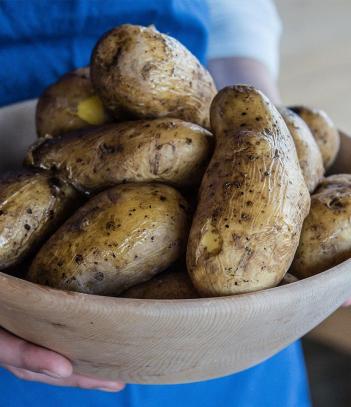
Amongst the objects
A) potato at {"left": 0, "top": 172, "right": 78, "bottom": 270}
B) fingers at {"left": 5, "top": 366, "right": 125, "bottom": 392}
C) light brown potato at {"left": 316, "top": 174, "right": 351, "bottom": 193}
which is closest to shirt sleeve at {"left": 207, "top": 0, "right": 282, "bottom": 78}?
light brown potato at {"left": 316, "top": 174, "right": 351, "bottom": 193}

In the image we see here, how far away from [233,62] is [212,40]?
7 centimetres

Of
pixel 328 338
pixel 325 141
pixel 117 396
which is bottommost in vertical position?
pixel 328 338

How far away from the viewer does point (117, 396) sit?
682mm

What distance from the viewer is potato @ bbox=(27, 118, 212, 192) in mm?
555

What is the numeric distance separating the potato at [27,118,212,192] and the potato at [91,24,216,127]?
34mm

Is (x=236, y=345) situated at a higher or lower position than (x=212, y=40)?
lower

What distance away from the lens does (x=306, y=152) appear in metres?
0.61

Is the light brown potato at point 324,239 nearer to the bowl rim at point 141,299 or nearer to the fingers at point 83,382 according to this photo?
the bowl rim at point 141,299

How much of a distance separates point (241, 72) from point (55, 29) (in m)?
0.36

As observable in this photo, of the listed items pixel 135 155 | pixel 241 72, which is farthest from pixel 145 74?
pixel 241 72

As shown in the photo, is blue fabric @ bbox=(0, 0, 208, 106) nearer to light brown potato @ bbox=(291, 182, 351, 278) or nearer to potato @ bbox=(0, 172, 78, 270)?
potato @ bbox=(0, 172, 78, 270)

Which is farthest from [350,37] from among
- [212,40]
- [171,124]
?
[171,124]

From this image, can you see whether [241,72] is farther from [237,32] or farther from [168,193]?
[168,193]

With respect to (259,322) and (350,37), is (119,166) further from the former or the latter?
(350,37)
